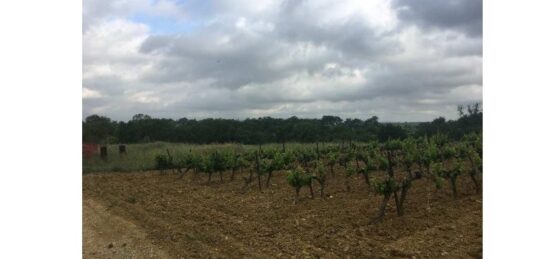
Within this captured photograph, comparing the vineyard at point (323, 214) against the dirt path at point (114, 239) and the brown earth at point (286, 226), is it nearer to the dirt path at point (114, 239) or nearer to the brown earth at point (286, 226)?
the brown earth at point (286, 226)

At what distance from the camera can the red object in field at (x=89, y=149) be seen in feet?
71.7

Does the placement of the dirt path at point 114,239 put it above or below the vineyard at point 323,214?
below

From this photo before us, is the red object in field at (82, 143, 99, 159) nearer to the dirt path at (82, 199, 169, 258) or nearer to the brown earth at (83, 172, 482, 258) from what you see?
the brown earth at (83, 172, 482, 258)

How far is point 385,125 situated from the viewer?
2005cm

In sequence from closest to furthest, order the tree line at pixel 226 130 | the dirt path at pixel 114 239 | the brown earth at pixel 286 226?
the brown earth at pixel 286 226
the dirt path at pixel 114 239
the tree line at pixel 226 130

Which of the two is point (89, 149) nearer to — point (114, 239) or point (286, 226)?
point (114, 239)

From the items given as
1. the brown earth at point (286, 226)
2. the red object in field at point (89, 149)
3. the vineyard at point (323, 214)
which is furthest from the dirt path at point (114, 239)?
the red object in field at point (89, 149)

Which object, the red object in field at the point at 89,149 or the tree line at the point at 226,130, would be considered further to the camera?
the tree line at the point at 226,130

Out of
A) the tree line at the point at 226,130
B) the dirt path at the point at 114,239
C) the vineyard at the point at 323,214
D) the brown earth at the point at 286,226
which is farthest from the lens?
the tree line at the point at 226,130

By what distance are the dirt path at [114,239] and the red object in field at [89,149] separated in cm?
1295

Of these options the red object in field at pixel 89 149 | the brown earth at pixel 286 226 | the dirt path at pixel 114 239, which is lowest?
the dirt path at pixel 114 239
